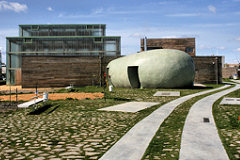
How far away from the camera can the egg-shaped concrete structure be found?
63.2ft

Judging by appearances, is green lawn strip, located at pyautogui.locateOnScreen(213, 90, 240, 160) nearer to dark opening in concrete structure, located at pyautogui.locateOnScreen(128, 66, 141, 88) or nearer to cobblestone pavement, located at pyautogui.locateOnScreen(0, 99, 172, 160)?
cobblestone pavement, located at pyautogui.locateOnScreen(0, 99, 172, 160)

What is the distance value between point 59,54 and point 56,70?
8.11 meters

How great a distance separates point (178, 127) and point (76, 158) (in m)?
3.27

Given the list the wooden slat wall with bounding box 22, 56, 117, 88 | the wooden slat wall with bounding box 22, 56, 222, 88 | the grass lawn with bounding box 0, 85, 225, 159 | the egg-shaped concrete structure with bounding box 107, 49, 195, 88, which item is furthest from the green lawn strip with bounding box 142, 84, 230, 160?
the wooden slat wall with bounding box 22, 56, 117, 88

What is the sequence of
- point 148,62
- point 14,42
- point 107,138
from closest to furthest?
1. point 107,138
2. point 148,62
3. point 14,42

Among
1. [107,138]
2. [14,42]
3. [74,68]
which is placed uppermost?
[14,42]

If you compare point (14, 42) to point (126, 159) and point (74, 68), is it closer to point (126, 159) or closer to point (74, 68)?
point (74, 68)

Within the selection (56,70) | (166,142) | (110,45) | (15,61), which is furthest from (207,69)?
(15,61)

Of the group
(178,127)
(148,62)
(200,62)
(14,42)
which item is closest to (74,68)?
(148,62)

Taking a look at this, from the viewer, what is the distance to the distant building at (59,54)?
28.4 meters

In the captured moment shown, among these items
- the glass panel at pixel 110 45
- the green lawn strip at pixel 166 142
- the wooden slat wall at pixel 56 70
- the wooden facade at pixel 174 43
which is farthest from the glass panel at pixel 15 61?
the green lawn strip at pixel 166 142

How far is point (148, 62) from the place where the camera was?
19.8m

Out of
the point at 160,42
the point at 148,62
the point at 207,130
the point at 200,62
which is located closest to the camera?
the point at 207,130

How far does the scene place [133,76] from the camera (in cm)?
2102
